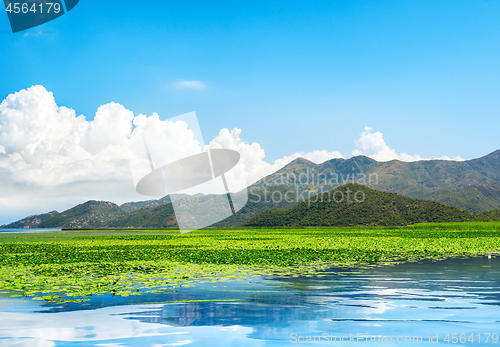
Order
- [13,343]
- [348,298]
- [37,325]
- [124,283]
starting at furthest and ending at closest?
[124,283], [348,298], [37,325], [13,343]

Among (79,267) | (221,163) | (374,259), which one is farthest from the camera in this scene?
(221,163)

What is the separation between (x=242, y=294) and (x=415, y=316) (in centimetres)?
513

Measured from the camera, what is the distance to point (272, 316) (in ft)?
31.8

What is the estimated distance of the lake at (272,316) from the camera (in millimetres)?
8055

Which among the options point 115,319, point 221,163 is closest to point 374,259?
point 115,319

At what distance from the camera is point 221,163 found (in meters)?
49.1

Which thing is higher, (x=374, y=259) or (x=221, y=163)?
(x=221, y=163)

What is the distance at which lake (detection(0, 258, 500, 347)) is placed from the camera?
8.05 meters

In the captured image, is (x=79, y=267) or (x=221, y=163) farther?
(x=221, y=163)

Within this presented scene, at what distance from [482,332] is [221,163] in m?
41.8

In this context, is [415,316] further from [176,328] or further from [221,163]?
[221,163]

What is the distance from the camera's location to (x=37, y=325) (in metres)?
8.98

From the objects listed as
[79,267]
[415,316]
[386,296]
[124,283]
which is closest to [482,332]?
[415,316]

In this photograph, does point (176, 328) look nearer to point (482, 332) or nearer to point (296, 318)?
point (296, 318)
